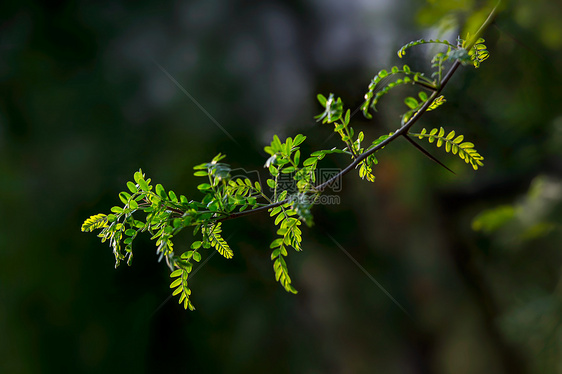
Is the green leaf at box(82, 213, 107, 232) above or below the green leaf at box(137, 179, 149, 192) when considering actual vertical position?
above

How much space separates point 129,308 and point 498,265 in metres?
0.68

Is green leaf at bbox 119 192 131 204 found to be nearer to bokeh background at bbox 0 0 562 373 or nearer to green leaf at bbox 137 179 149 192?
green leaf at bbox 137 179 149 192

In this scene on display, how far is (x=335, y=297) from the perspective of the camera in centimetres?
76

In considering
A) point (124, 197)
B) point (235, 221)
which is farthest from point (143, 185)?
point (235, 221)

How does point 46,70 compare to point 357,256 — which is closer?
point 357,256

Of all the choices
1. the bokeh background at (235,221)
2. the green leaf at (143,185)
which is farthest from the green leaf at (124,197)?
the bokeh background at (235,221)

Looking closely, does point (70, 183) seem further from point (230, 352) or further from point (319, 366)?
point (319, 366)

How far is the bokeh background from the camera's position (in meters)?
0.65

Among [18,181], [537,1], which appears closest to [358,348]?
[537,1]

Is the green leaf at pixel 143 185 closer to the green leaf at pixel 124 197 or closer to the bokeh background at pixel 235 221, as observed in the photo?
the green leaf at pixel 124 197

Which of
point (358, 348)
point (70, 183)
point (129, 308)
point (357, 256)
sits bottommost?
point (358, 348)

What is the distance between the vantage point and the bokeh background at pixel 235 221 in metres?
0.65

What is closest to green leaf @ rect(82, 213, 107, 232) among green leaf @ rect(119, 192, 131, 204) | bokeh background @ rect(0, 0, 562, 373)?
green leaf @ rect(119, 192, 131, 204)

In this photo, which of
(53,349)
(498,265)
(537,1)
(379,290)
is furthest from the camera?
(53,349)
